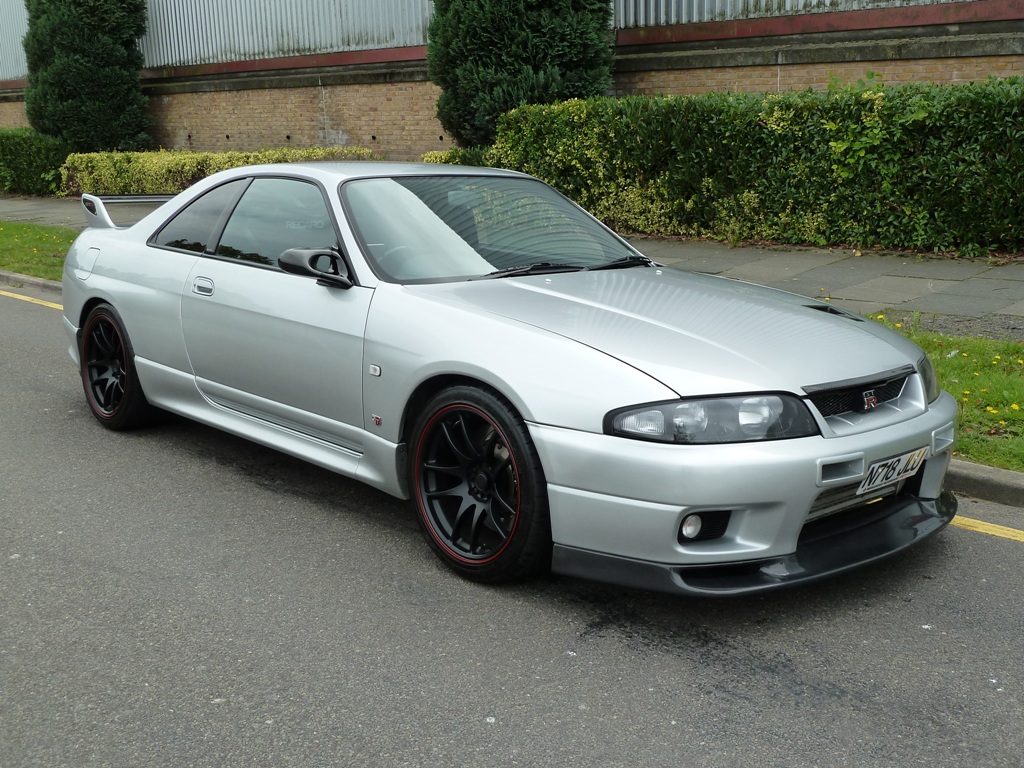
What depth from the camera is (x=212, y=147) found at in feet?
73.6

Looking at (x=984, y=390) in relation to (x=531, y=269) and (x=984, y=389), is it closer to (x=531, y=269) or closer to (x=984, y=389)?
(x=984, y=389)

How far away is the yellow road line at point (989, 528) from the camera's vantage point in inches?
177

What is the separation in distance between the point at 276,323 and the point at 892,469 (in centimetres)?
260

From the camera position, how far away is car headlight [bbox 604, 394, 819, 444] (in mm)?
3523

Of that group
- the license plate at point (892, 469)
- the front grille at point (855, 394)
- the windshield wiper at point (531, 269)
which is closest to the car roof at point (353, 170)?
the windshield wiper at point (531, 269)

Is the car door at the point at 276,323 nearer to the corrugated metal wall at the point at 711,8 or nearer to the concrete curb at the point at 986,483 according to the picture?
the concrete curb at the point at 986,483

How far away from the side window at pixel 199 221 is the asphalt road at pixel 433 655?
1374mm

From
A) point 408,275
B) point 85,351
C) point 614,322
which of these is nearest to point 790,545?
point 614,322

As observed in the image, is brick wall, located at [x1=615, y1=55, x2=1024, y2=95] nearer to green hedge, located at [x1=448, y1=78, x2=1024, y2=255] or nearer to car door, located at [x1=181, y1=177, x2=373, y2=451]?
green hedge, located at [x1=448, y1=78, x2=1024, y2=255]

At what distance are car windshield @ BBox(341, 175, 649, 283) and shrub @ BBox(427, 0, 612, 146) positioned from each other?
29.3 ft

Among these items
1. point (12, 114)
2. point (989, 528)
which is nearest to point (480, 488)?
point (989, 528)

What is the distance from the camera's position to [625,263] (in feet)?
16.8

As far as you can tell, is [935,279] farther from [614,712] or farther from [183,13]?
[183,13]

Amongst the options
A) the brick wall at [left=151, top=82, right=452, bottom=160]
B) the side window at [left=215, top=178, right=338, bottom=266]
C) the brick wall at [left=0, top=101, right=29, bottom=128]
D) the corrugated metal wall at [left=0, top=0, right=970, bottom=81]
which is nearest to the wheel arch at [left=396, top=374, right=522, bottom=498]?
the side window at [left=215, top=178, right=338, bottom=266]
